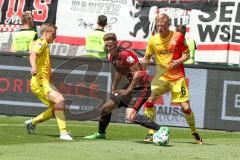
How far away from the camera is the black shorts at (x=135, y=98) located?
14.2 metres

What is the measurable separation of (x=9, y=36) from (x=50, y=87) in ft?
27.8

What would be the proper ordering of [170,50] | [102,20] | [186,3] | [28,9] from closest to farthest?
[170,50] < [102,20] < [186,3] < [28,9]

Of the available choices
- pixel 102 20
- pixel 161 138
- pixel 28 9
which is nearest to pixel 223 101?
pixel 102 20

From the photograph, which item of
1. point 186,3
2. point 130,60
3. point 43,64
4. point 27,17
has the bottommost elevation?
point 43,64

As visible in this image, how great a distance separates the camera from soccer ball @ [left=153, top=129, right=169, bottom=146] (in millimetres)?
13477

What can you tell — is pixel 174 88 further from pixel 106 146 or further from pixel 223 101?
pixel 223 101

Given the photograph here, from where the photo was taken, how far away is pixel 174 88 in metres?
14.4

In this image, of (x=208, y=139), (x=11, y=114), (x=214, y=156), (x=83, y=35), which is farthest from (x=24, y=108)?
(x=214, y=156)

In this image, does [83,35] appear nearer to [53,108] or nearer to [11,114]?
[11,114]

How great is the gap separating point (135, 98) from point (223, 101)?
5101mm

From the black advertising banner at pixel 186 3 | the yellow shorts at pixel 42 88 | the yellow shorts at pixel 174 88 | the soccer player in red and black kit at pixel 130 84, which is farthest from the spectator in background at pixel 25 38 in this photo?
the yellow shorts at pixel 174 88

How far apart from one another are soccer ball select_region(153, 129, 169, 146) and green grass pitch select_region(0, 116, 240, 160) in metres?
0.11

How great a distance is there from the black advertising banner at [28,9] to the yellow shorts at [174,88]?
8.73 m

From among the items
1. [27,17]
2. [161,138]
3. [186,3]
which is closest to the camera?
[161,138]
